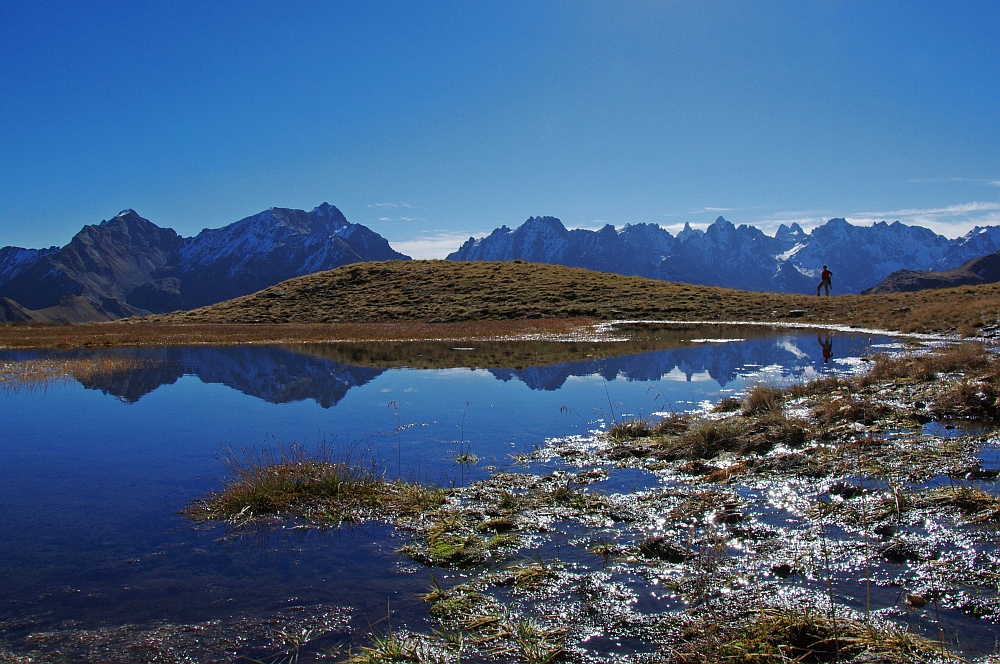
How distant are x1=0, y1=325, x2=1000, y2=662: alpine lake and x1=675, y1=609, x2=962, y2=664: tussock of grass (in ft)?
0.17

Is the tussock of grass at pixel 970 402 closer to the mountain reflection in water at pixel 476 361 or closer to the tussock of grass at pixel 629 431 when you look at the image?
Answer: the tussock of grass at pixel 629 431

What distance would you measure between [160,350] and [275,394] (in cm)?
2294

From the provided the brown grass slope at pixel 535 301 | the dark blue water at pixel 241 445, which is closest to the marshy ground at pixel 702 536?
the dark blue water at pixel 241 445

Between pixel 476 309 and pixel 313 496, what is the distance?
54383 millimetres

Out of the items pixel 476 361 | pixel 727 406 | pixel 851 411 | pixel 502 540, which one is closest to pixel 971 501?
pixel 851 411

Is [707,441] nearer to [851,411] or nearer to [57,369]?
[851,411]

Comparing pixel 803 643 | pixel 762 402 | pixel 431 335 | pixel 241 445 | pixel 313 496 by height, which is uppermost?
pixel 431 335

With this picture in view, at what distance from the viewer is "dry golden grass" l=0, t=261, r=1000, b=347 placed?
45812 mm

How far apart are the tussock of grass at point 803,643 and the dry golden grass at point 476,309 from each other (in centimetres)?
3233

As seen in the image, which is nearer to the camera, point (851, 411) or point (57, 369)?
point (851, 411)

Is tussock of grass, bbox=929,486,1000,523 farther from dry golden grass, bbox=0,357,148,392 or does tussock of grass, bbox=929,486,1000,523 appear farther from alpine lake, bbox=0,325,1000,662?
dry golden grass, bbox=0,357,148,392

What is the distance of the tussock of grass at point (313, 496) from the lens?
9703 mm

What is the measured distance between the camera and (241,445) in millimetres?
14242

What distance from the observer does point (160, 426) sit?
1658 centimetres
